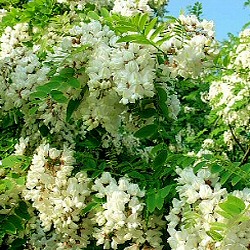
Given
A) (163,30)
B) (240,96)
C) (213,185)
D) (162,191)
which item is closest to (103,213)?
(162,191)

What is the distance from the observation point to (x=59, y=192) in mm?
2811

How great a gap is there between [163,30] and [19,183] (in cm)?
107

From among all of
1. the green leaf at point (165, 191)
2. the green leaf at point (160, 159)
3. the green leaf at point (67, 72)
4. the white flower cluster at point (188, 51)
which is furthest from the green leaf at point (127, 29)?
the green leaf at point (165, 191)

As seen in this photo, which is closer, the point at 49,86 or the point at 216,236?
the point at 216,236

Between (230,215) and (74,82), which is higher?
(74,82)

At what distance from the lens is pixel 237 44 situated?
575 centimetres

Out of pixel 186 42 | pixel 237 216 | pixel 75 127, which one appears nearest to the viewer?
pixel 237 216

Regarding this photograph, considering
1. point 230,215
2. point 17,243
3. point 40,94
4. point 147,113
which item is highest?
point 147,113

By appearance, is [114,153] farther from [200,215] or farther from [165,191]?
[200,215]

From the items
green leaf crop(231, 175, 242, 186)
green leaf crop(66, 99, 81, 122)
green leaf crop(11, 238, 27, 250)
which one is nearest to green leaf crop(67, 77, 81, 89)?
green leaf crop(66, 99, 81, 122)

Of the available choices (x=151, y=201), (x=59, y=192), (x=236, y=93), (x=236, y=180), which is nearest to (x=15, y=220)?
(x=59, y=192)

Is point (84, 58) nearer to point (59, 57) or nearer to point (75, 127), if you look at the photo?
point (59, 57)

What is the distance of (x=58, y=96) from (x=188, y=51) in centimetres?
66

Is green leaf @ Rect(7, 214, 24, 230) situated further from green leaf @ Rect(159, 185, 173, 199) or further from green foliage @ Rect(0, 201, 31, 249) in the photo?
green leaf @ Rect(159, 185, 173, 199)
